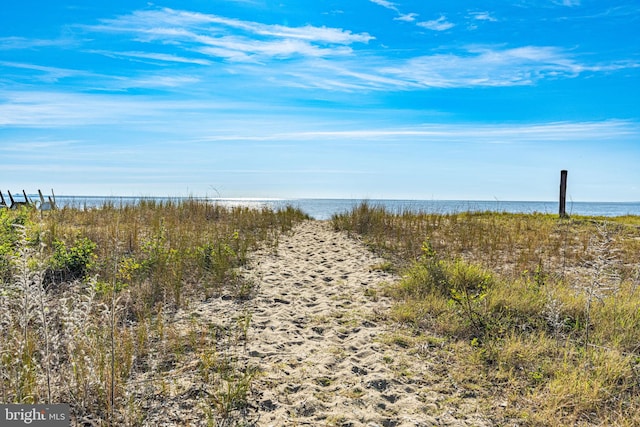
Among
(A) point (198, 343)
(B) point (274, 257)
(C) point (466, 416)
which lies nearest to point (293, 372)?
(A) point (198, 343)

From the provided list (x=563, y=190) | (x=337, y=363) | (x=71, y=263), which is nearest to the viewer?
(x=337, y=363)

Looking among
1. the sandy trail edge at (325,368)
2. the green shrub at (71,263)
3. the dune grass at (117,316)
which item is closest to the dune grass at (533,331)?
the sandy trail edge at (325,368)

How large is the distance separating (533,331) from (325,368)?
8.79 ft

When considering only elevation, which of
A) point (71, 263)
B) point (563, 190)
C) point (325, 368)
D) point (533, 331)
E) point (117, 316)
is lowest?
point (325, 368)

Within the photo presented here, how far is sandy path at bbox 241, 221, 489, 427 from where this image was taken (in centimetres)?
376

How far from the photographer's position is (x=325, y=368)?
15.0 feet

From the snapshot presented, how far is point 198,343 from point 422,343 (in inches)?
103

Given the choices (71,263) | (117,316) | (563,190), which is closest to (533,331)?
(117,316)

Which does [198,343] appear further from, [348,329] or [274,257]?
[274,257]

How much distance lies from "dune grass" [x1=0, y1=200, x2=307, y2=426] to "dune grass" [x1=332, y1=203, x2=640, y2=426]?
2342mm

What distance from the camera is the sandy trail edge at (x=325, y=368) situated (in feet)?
12.2

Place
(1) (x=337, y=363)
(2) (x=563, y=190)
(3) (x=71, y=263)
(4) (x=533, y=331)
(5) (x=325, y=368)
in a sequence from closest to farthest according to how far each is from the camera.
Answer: (5) (x=325, y=368), (1) (x=337, y=363), (4) (x=533, y=331), (3) (x=71, y=263), (2) (x=563, y=190)

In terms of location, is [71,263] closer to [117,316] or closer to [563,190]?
[117,316]

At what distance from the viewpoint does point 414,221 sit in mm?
14531
